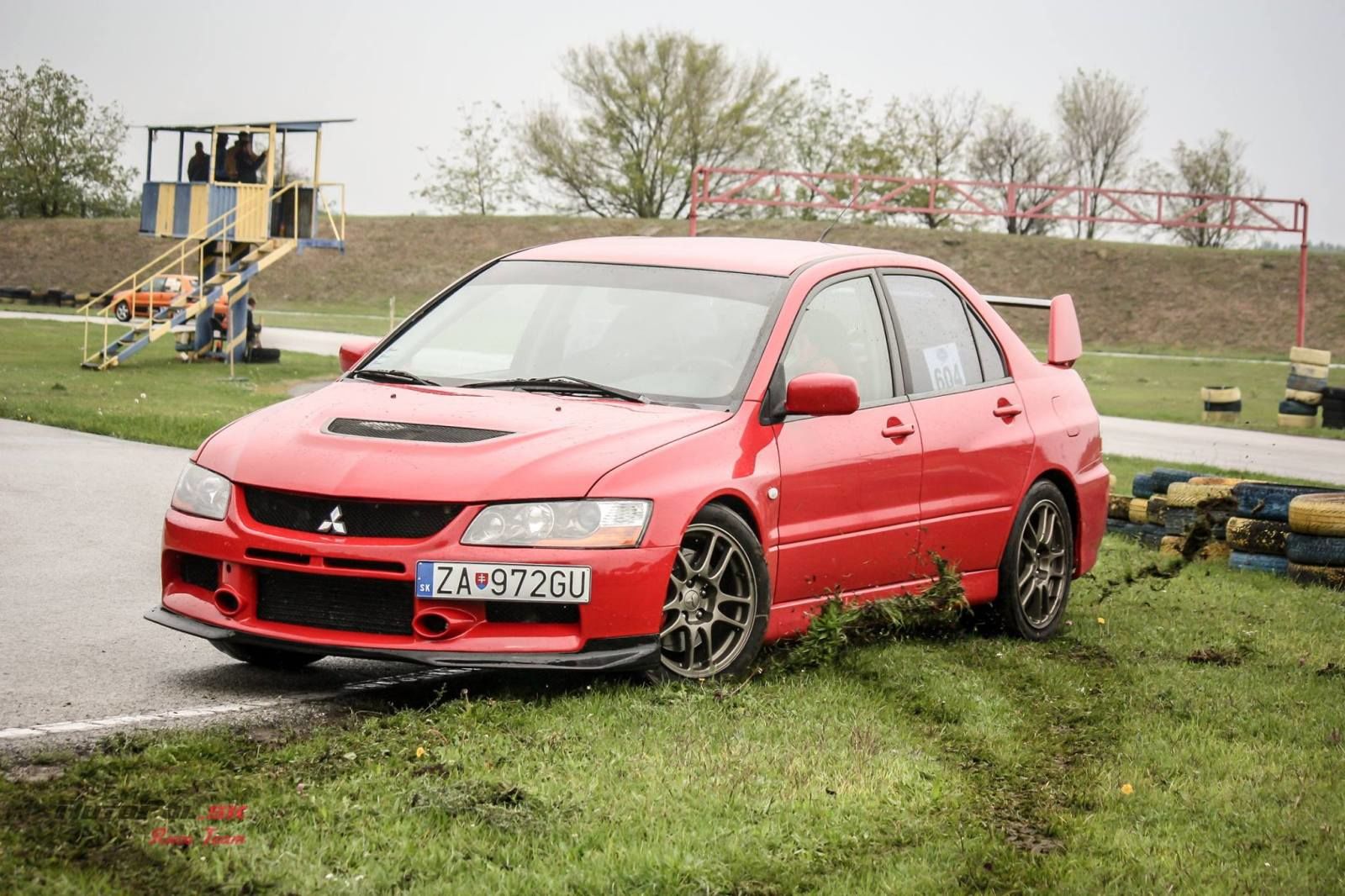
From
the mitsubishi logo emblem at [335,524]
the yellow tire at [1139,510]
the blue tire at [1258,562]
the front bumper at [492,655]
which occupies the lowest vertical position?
the blue tire at [1258,562]

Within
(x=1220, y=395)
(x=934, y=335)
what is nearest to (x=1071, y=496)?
(x=934, y=335)

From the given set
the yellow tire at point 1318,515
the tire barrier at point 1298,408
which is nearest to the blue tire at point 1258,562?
the yellow tire at point 1318,515

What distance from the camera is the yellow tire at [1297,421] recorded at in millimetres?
26016

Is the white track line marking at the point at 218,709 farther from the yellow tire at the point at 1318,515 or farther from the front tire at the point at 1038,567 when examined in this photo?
the yellow tire at the point at 1318,515

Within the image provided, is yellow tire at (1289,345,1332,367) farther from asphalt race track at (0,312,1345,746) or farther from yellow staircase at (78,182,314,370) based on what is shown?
asphalt race track at (0,312,1345,746)

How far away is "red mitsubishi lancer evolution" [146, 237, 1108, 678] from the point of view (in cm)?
575

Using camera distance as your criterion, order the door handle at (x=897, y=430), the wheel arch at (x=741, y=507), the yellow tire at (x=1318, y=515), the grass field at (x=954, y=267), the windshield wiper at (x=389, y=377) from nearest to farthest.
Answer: the wheel arch at (x=741, y=507), the windshield wiper at (x=389, y=377), the door handle at (x=897, y=430), the yellow tire at (x=1318, y=515), the grass field at (x=954, y=267)

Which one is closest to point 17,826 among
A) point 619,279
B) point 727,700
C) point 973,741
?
point 727,700

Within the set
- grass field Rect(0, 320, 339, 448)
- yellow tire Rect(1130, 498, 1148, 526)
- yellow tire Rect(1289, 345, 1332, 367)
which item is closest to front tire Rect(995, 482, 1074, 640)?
yellow tire Rect(1130, 498, 1148, 526)

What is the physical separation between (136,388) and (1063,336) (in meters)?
18.0

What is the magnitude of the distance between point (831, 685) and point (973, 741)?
0.76 m

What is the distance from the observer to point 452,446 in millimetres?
5898

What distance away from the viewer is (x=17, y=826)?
4.33 meters

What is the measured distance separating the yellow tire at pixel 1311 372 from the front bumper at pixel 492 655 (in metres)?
22.6
